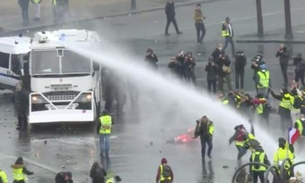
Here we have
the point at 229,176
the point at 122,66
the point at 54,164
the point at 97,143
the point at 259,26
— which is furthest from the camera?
the point at 259,26

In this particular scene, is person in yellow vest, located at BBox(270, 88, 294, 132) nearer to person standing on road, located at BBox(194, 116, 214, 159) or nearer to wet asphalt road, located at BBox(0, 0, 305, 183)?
wet asphalt road, located at BBox(0, 0, 305, 183)

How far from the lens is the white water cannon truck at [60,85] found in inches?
1409

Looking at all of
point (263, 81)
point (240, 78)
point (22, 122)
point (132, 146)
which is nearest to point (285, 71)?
point (240, 78)

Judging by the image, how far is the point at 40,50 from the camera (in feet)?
120

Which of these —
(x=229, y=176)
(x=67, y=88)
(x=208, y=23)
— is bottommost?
(x=229, y=176)

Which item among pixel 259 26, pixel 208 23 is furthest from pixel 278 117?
pixel 208 23

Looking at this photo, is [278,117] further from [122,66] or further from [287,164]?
[287,164]

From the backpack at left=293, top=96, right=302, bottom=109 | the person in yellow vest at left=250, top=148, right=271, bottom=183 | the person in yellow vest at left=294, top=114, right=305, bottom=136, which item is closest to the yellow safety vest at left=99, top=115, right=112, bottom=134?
the person in yellow vest at left=294, top=114, right=305, bottom=136

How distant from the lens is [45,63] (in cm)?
3653

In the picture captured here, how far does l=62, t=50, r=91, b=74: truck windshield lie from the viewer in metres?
36.4

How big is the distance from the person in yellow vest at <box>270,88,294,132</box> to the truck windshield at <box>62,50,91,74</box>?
19.4 feet

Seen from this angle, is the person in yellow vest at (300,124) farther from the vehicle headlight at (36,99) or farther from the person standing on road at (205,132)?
the vehicle headlight at (36,99)

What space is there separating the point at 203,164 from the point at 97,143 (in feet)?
13.6

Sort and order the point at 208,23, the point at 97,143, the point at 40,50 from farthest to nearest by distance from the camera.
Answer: the point at 208,23 → the point at 40,50 → the point at 97,143
